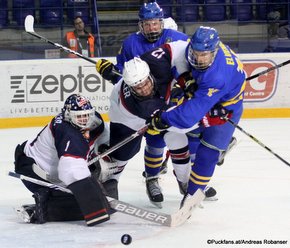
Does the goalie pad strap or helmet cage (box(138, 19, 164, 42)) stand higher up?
helmet cage (box(138, 19, 164, 42))

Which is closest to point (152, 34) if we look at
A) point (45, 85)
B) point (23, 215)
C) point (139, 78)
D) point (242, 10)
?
point (139, 78)

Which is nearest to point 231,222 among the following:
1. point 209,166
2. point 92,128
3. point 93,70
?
point 209,166

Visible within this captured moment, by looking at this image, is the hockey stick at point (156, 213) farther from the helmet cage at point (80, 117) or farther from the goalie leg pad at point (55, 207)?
the helmet cage at point (80, 117)

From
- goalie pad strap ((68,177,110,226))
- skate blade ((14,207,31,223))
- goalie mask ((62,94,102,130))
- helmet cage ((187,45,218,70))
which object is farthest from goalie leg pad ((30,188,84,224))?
helmet cage ((187,45,218,70))

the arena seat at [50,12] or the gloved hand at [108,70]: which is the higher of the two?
the arena seat at [50,12]

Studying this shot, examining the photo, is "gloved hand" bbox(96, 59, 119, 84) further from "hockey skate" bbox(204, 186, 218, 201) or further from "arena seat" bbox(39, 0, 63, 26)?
"arena seat" bbox(39, 0, 63, 26)

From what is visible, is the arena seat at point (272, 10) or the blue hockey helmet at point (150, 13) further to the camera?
the arena seat at point (272, 10)

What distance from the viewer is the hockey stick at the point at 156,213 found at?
3.81 meters

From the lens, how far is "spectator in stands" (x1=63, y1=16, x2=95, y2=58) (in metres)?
7.22

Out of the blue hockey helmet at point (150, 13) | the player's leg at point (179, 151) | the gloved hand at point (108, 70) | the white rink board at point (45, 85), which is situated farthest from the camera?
the white rink board at point (45, 85)

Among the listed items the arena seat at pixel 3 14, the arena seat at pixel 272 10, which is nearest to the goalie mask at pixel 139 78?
the arena seat at pixel 3 14

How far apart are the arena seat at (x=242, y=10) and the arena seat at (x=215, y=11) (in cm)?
9

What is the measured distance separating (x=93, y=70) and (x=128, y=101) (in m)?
2.96

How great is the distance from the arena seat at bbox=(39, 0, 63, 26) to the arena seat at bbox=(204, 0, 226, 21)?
4.46 feet
